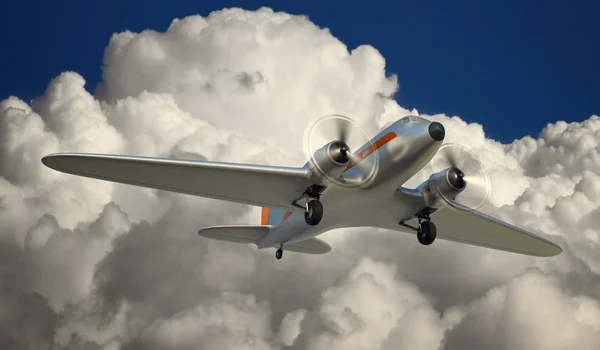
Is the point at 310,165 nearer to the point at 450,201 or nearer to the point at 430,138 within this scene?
the point at 430,138

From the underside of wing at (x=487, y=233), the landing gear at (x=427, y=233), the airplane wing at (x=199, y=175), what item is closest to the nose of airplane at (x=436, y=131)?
the airplane wing at (x=199, y=175)

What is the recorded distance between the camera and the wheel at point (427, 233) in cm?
2875

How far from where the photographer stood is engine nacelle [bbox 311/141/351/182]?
24.3 metres

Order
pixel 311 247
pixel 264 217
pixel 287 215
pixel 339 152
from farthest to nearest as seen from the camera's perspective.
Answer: pixel 311 247 < pixel 264 217 < pixel 287 215 < pixel 339 152

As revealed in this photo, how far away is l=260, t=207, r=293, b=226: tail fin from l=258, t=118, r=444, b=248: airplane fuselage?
361mm

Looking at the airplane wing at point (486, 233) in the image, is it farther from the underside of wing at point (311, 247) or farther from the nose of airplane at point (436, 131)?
the nose of airplane at point (436, 131)

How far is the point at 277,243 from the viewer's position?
3381 centimetres

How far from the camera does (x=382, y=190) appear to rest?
26.6 m

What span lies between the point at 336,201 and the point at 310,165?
2997mm

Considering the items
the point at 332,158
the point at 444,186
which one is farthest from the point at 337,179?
the point at 444,186

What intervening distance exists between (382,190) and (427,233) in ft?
13.0

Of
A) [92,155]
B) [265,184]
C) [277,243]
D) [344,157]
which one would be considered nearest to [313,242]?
[277,243]

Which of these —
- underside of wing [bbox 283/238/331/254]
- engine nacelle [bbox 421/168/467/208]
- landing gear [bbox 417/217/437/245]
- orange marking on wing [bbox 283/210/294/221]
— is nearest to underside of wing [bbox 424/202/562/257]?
landing gear [bbox 417/217/437/245]

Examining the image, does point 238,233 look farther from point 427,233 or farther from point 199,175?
point 427,233
